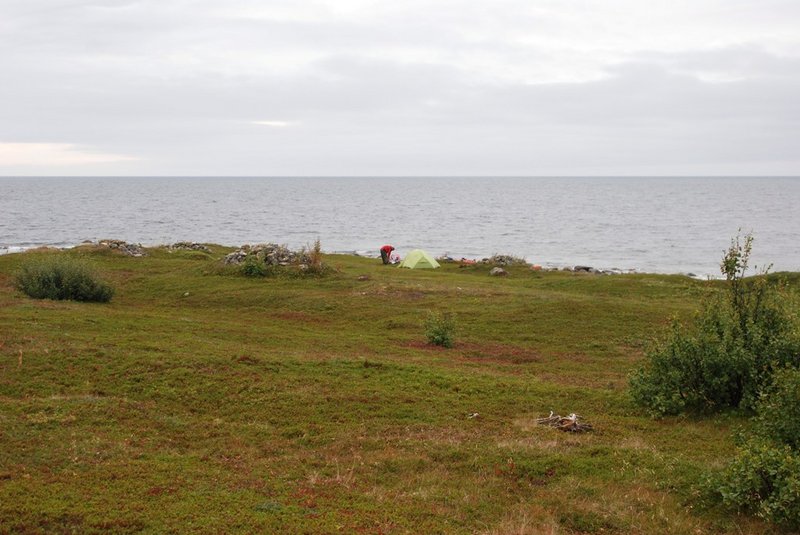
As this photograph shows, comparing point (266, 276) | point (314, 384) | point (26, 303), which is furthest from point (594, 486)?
point (266, 276)

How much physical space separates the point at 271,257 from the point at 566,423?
1229 inches

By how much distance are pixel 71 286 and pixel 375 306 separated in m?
13.9

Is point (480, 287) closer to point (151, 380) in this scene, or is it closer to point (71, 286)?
point (71, 286)

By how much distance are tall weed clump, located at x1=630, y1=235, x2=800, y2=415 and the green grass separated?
2.71 feet

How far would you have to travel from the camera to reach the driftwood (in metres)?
14.5

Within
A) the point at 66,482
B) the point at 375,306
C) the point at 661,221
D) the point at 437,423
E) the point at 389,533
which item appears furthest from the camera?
the point at 661,221

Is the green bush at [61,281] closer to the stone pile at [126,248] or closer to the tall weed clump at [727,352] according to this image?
the stone pile at [126,248]

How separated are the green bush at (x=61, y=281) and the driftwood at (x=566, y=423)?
2352 centimetres

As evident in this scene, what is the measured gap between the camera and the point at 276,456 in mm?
12797

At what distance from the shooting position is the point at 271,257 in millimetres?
43281

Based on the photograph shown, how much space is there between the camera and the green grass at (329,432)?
10.1 m

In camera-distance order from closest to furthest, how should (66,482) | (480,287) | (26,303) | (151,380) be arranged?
(66,482), (151,380), (26,303), (480,287)

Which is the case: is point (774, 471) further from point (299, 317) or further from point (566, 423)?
point (299, 317)

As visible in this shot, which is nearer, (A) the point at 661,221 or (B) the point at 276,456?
(B) the point at 276,456
